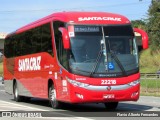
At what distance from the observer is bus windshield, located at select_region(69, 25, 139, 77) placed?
1650 cm

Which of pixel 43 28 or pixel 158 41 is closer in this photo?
pixel 43 28

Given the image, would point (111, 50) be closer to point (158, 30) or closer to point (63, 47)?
point (63, 47)

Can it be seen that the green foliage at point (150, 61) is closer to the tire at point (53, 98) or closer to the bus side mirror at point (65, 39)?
the tire at point (53, 98)

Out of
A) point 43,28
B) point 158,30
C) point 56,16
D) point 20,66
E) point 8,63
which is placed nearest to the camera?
point 56,16

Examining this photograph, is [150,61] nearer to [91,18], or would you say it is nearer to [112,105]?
[112,105]

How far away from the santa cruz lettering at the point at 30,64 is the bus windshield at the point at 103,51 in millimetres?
3854

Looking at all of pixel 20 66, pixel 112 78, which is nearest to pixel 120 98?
pixel 112 78

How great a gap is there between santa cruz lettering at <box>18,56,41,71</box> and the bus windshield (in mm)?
A: 3854

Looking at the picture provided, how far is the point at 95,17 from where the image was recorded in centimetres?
1750

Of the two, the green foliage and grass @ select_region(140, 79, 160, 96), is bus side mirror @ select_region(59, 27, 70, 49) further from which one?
the green foliage

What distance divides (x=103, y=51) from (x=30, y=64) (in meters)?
5.88

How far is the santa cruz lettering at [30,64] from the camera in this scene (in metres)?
20.6

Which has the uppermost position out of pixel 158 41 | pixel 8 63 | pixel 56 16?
pixel 56 16

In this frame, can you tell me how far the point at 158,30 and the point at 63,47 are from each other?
57.3 metres
